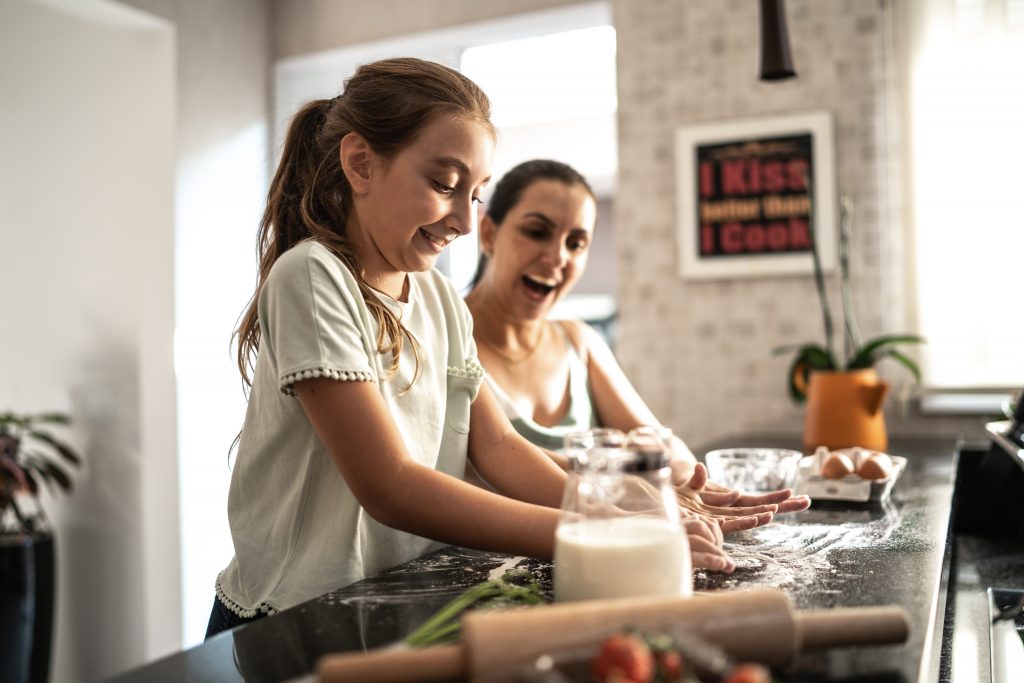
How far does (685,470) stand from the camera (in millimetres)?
1205

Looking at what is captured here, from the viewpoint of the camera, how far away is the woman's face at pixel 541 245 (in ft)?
6.00

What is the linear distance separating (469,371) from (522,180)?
0.79 m

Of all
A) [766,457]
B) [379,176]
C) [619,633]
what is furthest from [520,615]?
[766,457]

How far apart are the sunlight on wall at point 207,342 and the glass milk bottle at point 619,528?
8.97 ft

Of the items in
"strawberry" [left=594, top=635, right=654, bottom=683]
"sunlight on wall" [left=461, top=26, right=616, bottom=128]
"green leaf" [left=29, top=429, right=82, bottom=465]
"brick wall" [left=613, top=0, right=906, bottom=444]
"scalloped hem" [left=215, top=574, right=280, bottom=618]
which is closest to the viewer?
"strawberry" [left=594, top=635, right=654, bottom=683]

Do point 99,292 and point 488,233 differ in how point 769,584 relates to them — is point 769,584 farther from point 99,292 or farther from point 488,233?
point 99,292

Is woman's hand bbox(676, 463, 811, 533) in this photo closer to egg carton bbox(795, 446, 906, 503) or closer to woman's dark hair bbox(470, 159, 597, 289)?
egg carton bbox(795, 446, 906, 503)

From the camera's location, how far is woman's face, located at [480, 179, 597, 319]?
72.0 inches

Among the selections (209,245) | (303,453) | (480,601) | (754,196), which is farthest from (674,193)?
(480,601)

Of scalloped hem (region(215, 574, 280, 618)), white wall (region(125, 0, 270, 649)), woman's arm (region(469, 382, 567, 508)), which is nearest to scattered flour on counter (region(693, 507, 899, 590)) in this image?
woman's arm (region(469, 382, 567, 508))

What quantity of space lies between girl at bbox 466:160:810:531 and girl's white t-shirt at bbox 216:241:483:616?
72 centimetres

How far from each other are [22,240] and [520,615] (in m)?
3.48

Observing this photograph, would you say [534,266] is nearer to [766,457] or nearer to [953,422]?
[766,457]

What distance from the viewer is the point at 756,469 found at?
4.32 ft
